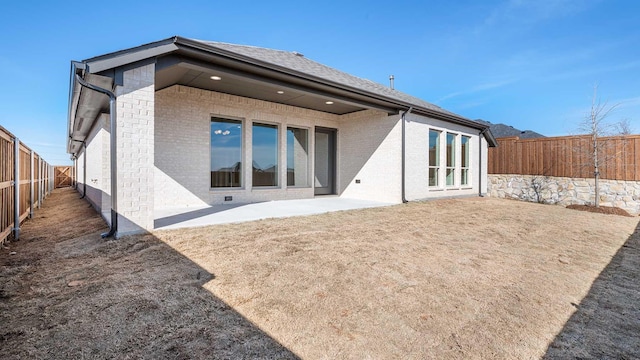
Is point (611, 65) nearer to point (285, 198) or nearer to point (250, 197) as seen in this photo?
point (285, 198)

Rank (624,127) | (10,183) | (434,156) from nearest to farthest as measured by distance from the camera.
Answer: (10,183) < (434,156) < (624,127)

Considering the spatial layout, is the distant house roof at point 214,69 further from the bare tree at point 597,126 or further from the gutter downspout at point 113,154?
the bare tree at point 597,126

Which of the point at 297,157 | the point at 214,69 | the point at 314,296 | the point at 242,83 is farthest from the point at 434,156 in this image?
the point at 314,296

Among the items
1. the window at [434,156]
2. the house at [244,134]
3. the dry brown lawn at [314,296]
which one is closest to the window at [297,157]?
the house at [244,134]

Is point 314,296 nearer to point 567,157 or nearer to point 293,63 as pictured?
point 293,63

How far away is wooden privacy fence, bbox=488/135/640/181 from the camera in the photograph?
10062 millimetres

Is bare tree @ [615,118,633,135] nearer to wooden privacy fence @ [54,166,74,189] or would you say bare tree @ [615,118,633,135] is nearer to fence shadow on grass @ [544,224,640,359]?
fence shadow on grass @ [544,224,640,359]

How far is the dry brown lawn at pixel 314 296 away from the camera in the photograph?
1.97 metres

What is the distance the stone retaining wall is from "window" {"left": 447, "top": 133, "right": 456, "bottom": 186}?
12.2ft

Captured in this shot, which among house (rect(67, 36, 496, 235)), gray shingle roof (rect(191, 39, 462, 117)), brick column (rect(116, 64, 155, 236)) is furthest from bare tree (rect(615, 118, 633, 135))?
brick column (rect(116, 64, 155, 236))

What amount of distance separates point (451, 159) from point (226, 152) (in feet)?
27.8

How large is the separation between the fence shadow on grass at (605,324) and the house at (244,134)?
17.5ft

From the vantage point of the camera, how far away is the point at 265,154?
894cm

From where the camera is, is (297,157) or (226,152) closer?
(226,152)
